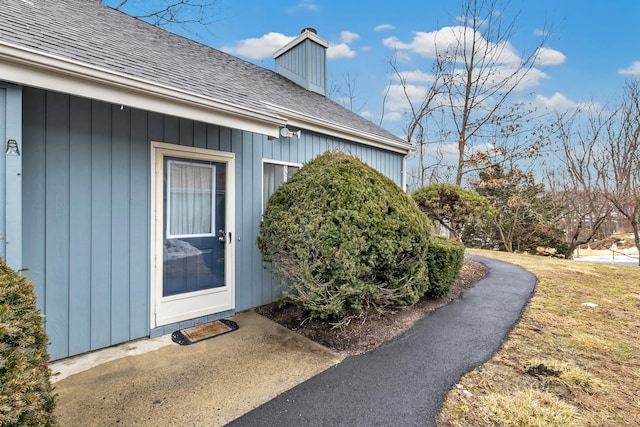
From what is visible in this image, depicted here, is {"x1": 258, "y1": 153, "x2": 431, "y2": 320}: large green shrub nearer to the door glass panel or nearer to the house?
the door glass panel

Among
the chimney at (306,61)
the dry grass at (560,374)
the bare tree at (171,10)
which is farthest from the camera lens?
the bare tree at (171,10)

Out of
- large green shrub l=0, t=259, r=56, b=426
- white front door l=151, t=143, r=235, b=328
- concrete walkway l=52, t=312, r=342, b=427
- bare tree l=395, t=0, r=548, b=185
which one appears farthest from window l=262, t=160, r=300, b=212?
bare tree l=395, t=0, r=548, b=185

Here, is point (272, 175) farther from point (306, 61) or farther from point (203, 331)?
point (306, 61)

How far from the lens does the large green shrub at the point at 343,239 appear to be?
341 centimetres

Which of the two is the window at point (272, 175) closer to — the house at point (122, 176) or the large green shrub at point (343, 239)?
the house at point (122, 176)

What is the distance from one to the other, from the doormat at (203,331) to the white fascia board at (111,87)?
102 inches

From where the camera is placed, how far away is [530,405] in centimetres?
238

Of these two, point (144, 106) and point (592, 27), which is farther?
point (592, 27)

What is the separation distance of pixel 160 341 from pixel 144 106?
2.63m

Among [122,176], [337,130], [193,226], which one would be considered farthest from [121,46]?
[337,130]

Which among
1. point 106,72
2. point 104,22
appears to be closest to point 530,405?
point 106,72

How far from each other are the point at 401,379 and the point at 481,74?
49.2 feet

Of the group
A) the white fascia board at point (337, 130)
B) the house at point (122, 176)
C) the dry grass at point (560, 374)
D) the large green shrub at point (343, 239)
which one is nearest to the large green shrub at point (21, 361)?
the house at point (122, 176)

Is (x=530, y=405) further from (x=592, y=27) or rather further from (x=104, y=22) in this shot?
(x=592, y=27)
